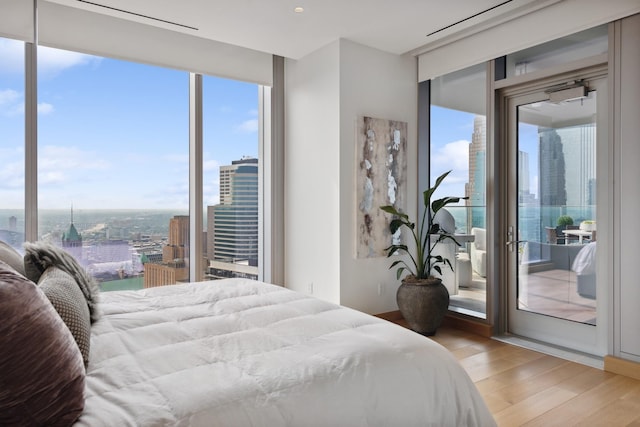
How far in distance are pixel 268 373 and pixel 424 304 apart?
267 cm

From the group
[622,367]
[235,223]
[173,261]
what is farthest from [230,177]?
[622,367]

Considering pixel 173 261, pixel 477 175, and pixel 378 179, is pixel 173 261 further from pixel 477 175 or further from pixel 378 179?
pixel 477 175

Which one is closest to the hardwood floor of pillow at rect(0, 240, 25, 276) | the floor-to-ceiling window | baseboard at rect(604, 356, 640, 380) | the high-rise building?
baseboard at rect(604, 356, 640, 380)

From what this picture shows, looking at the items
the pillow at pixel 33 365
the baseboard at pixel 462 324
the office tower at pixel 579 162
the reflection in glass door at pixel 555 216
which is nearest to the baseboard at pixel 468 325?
the baseboard at pixel 462 324

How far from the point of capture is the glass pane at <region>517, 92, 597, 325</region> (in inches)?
128

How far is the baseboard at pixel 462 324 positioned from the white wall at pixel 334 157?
0.09 meters

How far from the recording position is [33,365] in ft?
3.12

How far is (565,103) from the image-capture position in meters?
3.39

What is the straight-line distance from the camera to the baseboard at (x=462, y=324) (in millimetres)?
3779

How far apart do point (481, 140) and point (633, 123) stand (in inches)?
51.8

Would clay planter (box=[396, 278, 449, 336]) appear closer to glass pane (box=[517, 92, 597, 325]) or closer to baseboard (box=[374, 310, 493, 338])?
baseboard (box=[374, 310, 493, 338])

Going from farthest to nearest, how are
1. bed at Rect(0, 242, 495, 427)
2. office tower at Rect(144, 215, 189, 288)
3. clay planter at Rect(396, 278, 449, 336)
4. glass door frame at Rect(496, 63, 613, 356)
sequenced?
office tower at Rect(144, 215, 189, 288) → clay planter at Rect(396, 278, 449, 336) → glass door frame at Rect(496, 63, 613, 356) → bed at Rect(0, 242, 495, 427)

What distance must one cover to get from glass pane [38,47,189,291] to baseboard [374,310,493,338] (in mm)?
2175

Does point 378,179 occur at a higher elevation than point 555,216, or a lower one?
higher
